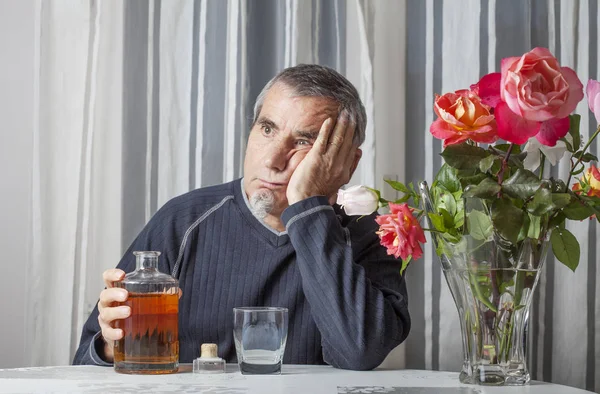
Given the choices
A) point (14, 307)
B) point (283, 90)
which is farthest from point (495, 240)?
point (14, 307)

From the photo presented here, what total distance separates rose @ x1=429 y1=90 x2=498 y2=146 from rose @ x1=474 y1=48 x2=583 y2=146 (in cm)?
1

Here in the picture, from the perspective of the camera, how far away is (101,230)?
6.28ft

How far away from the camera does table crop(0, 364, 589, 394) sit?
1025 mm

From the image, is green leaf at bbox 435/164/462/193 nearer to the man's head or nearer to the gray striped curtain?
the man's head

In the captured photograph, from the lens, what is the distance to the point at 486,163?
98 cm

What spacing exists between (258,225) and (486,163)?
2.28 feet

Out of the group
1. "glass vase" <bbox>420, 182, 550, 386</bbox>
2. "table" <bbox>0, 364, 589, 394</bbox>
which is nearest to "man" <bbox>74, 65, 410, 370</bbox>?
"table" <bbox>0, 364, 589, 394</bbox>

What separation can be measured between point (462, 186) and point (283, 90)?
0.61 m

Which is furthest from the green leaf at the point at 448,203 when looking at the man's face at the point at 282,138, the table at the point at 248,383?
the man's face at the point at 282,138

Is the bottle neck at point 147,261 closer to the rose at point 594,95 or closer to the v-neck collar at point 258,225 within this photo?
the v-neck collar at point 258,225

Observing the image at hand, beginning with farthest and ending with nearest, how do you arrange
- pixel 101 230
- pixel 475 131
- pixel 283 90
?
1. pixel 101 230
2. pixel 283 90
3. pixel 475 131

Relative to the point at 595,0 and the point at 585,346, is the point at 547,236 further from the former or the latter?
the point at 595,0

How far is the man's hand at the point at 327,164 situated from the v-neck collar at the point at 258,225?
144 mm

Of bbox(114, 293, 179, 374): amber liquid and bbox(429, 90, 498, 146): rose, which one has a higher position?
bbox(429, 90, 498, 146): rose
